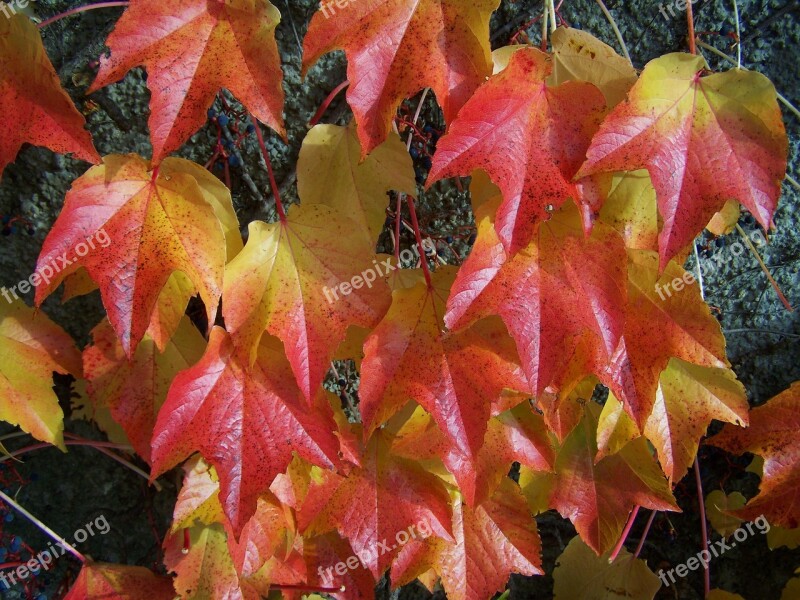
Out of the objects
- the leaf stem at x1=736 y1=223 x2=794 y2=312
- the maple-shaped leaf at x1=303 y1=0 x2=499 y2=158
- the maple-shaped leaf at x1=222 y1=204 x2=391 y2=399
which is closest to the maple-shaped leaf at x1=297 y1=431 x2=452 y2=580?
the maple-shaped leaf at x1=222 y1=204 x2=391 y2=399

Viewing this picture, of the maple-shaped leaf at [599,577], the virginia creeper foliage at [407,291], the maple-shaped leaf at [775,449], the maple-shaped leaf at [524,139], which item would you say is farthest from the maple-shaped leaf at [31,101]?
the maple-shaped leaf at [599,577]

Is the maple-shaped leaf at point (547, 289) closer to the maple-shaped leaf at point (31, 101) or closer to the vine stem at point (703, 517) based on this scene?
the maple-shaped leaf at point (31, 101)

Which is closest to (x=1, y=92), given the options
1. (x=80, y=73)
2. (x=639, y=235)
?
(x=80, y=73)

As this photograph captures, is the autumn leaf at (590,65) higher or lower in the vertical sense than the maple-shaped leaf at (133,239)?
lower

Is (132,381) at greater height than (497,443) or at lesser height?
greater

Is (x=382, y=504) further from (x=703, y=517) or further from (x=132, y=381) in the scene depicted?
(x=703, y=517)

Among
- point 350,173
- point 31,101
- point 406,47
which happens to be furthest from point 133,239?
point 406,47

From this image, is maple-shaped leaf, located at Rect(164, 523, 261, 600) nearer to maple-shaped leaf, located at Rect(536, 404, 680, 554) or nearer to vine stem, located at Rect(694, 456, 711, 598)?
maple-shaped leaf, located at Rect(536, 404, 680, 554)
